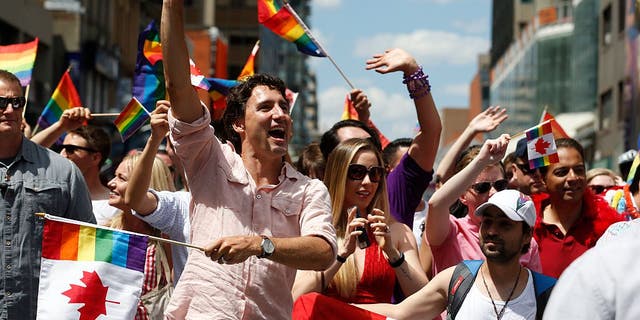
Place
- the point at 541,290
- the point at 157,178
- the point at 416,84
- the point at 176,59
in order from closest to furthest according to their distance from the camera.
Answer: the point at 176,59 < the point at 541,290 < the point at 416,84 < the point at 157,178

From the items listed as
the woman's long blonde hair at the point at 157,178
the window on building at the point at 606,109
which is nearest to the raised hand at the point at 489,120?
the woman's long blonde hair at the point at 157,178

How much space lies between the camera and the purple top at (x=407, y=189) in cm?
648

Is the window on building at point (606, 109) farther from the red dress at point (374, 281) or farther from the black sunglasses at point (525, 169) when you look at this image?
the red dress at point (374, 281)

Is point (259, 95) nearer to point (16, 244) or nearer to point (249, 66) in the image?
point (16, 244)

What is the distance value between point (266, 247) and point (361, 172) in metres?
1.70

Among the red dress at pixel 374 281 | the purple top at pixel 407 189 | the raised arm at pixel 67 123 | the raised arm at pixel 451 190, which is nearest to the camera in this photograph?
the red dress at pixel 374 281

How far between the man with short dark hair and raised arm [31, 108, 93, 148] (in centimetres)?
148

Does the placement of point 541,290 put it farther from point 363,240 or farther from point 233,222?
point 233,222

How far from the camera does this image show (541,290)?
5355 millimetres

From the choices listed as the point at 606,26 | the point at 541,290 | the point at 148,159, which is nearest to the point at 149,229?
the point at 148,159

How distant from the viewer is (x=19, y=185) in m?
5.63

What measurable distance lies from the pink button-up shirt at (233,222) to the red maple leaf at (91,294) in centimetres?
58

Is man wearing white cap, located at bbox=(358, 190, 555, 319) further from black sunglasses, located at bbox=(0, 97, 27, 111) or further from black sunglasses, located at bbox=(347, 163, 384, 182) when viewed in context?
black sunglasses, located at bbox=(0, 97, 27, 111)

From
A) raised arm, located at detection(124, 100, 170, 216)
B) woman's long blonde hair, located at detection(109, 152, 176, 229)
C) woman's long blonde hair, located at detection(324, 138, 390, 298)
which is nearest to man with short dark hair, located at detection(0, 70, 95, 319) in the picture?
raised arm, located at detection(124, 100, 170, 216)
